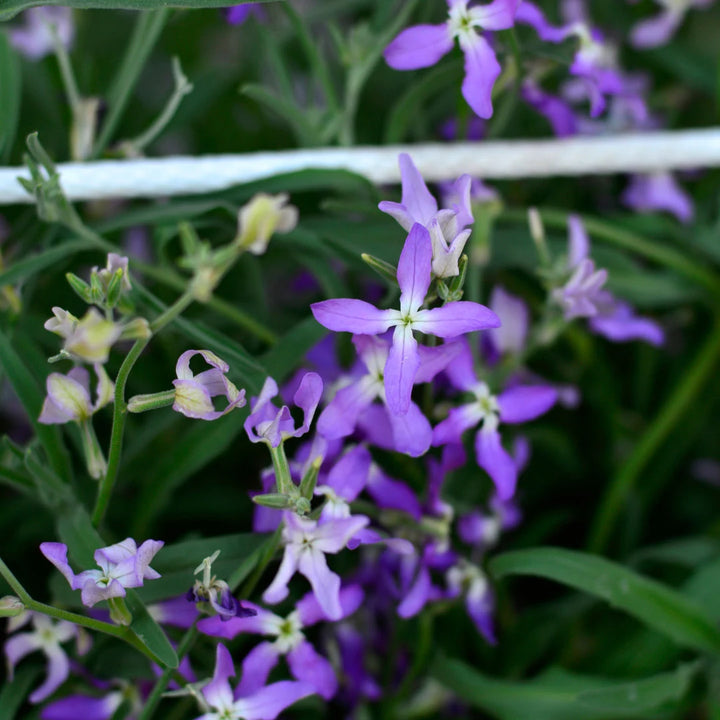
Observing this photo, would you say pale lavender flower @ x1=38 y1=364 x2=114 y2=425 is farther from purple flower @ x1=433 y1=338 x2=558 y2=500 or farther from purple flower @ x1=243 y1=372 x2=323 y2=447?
purple flower @ x1=433 y1=338 x2=558 y2=500

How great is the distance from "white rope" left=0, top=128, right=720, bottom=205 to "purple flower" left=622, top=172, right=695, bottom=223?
8 cm

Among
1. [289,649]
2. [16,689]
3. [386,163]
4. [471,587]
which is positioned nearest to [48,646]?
[16,689]

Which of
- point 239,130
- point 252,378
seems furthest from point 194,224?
point 239,130

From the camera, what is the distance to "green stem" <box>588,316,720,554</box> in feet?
2.13

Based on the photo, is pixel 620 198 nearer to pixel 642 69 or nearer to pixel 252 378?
pixel 642 69

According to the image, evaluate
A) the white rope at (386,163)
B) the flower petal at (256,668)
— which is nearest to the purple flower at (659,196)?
the white rope at (386,163)

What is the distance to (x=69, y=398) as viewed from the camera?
0.40 meters

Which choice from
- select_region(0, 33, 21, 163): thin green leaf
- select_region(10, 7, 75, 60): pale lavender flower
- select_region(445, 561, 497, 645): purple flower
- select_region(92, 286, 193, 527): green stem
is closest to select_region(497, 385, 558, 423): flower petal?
select_region(445, 561, 497, 645): purple flower

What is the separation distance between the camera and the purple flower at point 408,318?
0.40 m

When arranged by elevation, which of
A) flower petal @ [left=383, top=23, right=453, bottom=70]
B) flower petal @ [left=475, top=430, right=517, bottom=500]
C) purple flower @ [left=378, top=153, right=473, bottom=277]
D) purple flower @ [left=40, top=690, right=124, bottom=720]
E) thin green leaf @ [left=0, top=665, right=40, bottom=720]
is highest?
flower petal @ [left=383, top=23, right=453, bottom=70]

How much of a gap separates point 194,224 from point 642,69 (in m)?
0.51

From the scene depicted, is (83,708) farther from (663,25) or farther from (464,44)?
(663,25)

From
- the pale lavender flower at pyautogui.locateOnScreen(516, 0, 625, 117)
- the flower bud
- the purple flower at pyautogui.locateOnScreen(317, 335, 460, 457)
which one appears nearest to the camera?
the flower bud

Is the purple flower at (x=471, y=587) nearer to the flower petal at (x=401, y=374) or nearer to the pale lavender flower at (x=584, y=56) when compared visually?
the flower petal at (x=401, y=374)
